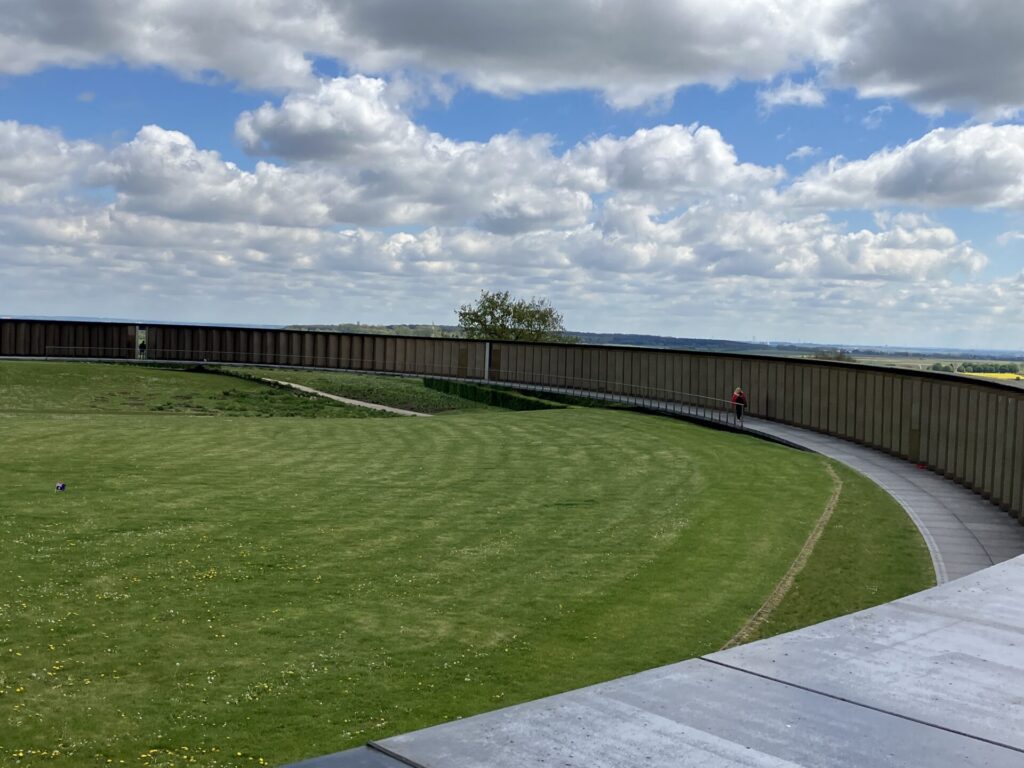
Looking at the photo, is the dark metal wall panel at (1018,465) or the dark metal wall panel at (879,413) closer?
the dark metal wall panel at (1018,465)

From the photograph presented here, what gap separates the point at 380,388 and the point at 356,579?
152 feet

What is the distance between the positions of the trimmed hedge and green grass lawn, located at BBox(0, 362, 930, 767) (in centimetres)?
2281

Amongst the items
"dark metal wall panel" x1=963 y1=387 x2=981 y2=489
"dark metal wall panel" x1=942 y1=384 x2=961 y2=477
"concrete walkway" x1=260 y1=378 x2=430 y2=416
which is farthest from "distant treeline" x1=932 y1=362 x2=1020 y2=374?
"concrete walkway" x1=260 y1=378 x2=430 y2=416

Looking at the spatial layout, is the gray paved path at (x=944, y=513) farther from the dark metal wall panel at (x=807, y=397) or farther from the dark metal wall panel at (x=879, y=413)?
the dark metal wall panel at (x=807, y=397)

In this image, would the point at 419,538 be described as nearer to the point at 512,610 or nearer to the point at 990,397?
the point at 512,610

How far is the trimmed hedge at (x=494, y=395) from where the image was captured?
5571cm

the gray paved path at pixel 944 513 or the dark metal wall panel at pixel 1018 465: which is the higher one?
the dark metal wall panel at pixel 1018 465

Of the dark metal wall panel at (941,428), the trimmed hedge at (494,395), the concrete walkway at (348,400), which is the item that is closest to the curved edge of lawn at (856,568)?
the dark metal wall panel at (941,428)

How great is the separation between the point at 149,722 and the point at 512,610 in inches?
236

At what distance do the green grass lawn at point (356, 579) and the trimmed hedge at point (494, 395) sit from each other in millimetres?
22807

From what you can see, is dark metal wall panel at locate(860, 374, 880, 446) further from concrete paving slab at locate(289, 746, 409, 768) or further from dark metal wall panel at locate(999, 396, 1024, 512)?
concrete paving slab at locate(289, 746, 409, 768)

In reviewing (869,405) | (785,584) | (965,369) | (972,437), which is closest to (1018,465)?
(972,437)

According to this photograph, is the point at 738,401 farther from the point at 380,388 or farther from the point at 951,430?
the point at 380,388

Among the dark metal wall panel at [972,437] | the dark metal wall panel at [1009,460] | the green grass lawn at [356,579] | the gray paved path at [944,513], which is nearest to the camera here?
the green grass lawn at [356,579]
